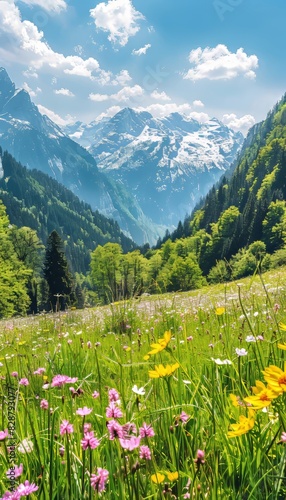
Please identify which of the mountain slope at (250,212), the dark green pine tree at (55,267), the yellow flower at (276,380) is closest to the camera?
the yellow flower at (276,380)

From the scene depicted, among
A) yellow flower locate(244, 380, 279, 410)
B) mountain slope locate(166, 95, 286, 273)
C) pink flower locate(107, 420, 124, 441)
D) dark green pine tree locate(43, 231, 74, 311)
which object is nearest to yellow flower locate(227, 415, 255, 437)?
yellow flower locate(244, 380, 279, 410)

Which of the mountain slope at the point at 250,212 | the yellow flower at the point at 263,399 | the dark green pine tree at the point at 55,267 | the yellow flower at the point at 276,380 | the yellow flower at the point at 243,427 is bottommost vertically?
the yellow flower at the point at 243,427

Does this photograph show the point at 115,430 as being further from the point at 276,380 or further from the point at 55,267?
the point at 55,267

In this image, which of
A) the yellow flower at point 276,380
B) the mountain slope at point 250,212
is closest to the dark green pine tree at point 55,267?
the mountain slope at point 250,212

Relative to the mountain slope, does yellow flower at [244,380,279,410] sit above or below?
below

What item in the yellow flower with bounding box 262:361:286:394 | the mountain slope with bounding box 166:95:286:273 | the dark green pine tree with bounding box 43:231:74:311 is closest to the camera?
the yellow flower with bounding box 262:361:286:394

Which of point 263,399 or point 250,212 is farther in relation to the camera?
point 250,212

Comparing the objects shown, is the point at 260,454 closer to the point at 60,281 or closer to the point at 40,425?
the point at 40,425

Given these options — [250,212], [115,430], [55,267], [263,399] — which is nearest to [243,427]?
[263,399]

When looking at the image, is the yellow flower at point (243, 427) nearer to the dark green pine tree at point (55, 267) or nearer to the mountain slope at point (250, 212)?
the dark green pine tree at point (55, 267)

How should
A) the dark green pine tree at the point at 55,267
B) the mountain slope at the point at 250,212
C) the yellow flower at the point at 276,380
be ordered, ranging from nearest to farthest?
the yellow flower at the point at 276,380, the dark green pine tree at the point at 55,267, the mountain slope at the point at 250,212

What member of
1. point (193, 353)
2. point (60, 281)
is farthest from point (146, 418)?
point (60, 281)

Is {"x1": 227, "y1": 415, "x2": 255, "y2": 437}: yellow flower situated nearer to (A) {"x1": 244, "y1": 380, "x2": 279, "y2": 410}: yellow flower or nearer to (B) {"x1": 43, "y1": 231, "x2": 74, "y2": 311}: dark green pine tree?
(A) {"x1": 244, "y1": 380, "x2": 279, "y2": 410}: yellow flower

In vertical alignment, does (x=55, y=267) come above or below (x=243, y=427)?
above
